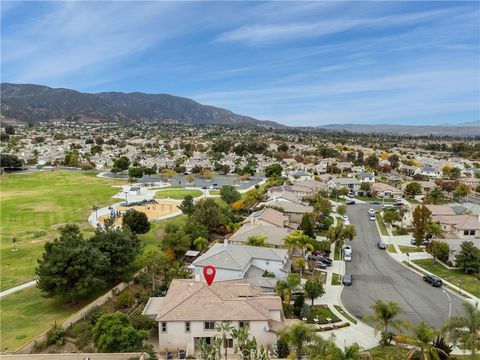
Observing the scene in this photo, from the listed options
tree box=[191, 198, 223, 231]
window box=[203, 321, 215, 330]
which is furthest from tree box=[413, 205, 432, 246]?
window box=[203, 321, 215, 330]

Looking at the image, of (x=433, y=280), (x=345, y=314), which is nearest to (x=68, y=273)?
(x=345, y=314)

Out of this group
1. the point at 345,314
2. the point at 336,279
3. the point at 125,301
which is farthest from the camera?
the point at 336,279

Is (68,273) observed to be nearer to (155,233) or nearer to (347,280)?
(155,233)

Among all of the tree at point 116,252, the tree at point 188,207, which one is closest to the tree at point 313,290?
the tree at point 116,252

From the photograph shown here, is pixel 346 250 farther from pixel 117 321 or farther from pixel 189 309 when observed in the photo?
pixel 117 321

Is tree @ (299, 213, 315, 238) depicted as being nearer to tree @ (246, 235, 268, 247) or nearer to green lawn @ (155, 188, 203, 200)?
tree @ (246, 235, 268, 247)

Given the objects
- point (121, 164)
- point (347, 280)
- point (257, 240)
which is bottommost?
point (347, 280)

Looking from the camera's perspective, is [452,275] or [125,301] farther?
[452,275]
